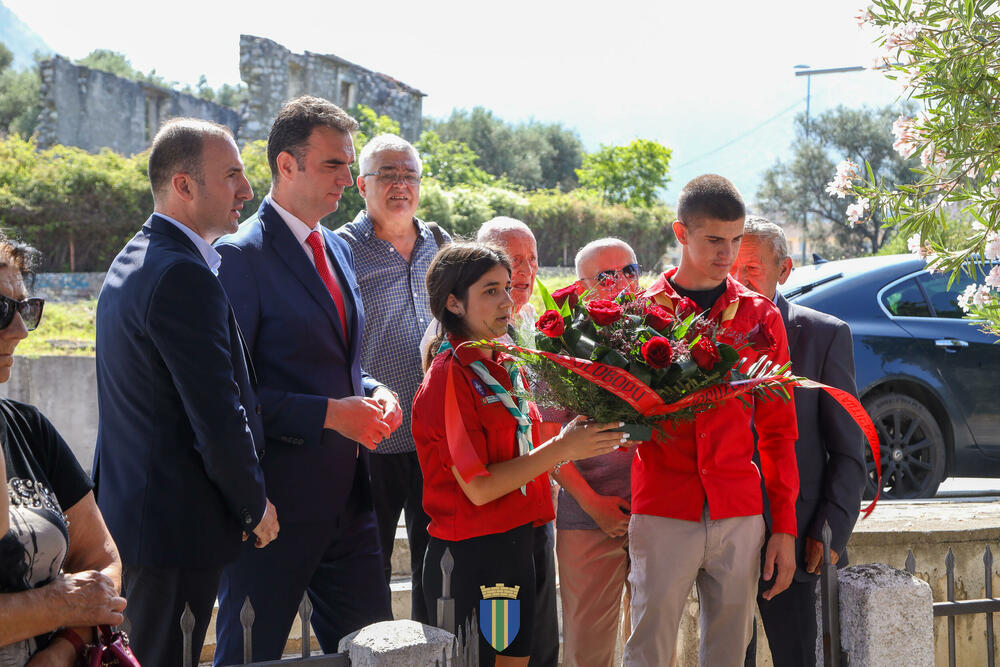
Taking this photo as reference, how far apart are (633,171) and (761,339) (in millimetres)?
28866

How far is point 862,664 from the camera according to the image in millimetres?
2957

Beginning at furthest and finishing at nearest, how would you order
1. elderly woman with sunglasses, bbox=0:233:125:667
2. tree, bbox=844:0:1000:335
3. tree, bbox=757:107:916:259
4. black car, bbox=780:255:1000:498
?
tree, bbox=757:107:916:259 < black car, bbox=780:255:1000:498 < tree, bbox=844:0:1000:335 < elderly woman with sunglasses, bbox=0:233:125:667

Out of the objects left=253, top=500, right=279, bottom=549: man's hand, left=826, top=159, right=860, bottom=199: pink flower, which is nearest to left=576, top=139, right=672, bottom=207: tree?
left=826, top=159, right=860, bottom=199: pink flower

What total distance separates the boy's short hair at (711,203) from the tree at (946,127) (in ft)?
3.36

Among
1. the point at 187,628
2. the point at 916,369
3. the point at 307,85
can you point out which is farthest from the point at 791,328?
the point at 307,85

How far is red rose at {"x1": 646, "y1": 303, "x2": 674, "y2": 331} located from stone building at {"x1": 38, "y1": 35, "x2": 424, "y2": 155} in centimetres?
2245

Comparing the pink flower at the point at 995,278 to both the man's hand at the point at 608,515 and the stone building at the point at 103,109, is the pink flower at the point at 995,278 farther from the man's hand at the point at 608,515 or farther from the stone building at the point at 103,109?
the stone building at the point at 103,109

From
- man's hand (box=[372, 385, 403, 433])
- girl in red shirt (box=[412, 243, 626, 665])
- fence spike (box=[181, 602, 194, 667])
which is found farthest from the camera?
man's hand (box=[372, 385, 403, 433])

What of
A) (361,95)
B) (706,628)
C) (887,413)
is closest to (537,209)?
(361,95)

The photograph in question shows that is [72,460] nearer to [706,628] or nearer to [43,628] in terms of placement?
[43,628]

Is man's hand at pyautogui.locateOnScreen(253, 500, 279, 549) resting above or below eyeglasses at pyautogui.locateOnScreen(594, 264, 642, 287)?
below

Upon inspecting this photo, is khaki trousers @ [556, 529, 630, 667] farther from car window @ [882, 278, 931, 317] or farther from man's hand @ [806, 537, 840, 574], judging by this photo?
car window @ [882, 278, 931, 317]

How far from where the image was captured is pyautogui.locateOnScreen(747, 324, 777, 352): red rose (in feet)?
10.7

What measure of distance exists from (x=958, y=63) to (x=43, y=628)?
362 centimetres
